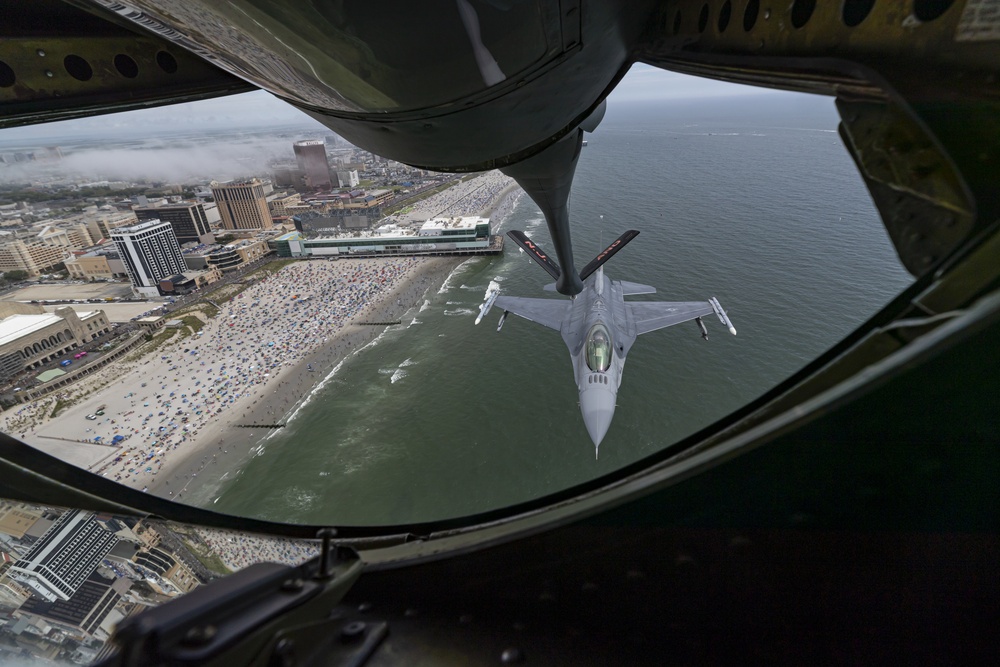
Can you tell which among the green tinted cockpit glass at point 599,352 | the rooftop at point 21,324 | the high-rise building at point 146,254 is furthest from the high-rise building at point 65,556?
the high-rise building at point 146,254

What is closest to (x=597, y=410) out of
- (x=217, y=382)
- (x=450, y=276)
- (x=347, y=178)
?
(x=217, y=382)

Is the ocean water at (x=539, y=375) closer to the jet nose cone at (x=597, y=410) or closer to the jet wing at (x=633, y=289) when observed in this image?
the jet nose cone at (x=597, y=410)

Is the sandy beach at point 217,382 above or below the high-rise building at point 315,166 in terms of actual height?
below

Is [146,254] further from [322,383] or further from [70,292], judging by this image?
[322,383]

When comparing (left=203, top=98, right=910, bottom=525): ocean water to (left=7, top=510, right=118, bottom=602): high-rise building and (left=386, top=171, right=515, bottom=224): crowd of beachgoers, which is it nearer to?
(left=7, top=510, right=118, bottom=602): high-rise building

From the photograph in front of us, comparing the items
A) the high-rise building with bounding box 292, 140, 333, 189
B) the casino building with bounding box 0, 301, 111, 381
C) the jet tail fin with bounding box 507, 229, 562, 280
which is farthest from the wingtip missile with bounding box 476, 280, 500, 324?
the high-rise building with bounding box 292, 140, 333, 189

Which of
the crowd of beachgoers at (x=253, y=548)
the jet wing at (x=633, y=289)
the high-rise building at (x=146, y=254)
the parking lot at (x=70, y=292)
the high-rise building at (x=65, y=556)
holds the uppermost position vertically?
the high-rise building at (x=65, y=556)

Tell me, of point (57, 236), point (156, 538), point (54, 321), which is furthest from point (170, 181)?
point (156, 538)
